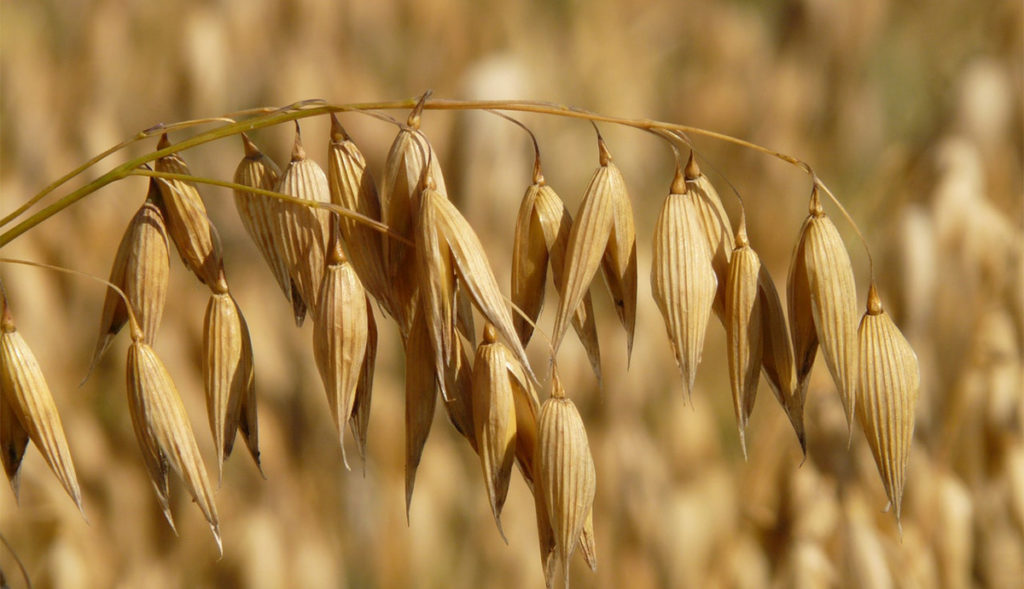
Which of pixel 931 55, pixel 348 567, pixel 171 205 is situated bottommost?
pixel 348 567

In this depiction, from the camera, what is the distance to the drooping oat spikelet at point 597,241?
0.43 m

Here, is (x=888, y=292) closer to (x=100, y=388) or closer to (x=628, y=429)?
(x=628, y=429)

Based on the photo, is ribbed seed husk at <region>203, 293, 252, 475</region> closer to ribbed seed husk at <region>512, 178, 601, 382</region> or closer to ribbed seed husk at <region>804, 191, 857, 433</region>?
ribbed seed husk at <region>512, 178, 601, 382</region>

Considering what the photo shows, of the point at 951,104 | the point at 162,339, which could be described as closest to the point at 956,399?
the point at 951,104

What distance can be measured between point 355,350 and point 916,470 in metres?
0.64

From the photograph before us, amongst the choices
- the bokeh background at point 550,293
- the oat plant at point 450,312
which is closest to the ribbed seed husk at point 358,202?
the oat plant at point 450,312

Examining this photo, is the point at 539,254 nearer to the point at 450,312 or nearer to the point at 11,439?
the point at 450,312

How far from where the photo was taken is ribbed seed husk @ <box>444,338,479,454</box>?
459mm

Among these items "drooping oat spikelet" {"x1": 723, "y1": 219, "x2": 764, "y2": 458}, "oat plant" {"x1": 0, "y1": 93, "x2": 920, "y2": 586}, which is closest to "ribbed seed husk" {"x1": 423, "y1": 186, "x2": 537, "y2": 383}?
"oat plant" {"x1": 0, "y1": 93, "x2": 920, "y2": 586}

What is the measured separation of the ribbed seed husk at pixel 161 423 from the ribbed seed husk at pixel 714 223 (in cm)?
25

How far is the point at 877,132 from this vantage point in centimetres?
138

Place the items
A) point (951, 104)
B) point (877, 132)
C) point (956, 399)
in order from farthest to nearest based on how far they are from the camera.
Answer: point (877, 132), point (951, 104), point (956, 399)

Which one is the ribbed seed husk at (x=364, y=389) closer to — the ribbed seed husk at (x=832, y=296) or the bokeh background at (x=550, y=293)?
the ribbed seed husk at (x=832, y=296)

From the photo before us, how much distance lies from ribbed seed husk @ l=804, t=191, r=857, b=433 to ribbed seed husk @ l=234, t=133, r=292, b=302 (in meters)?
0.24
